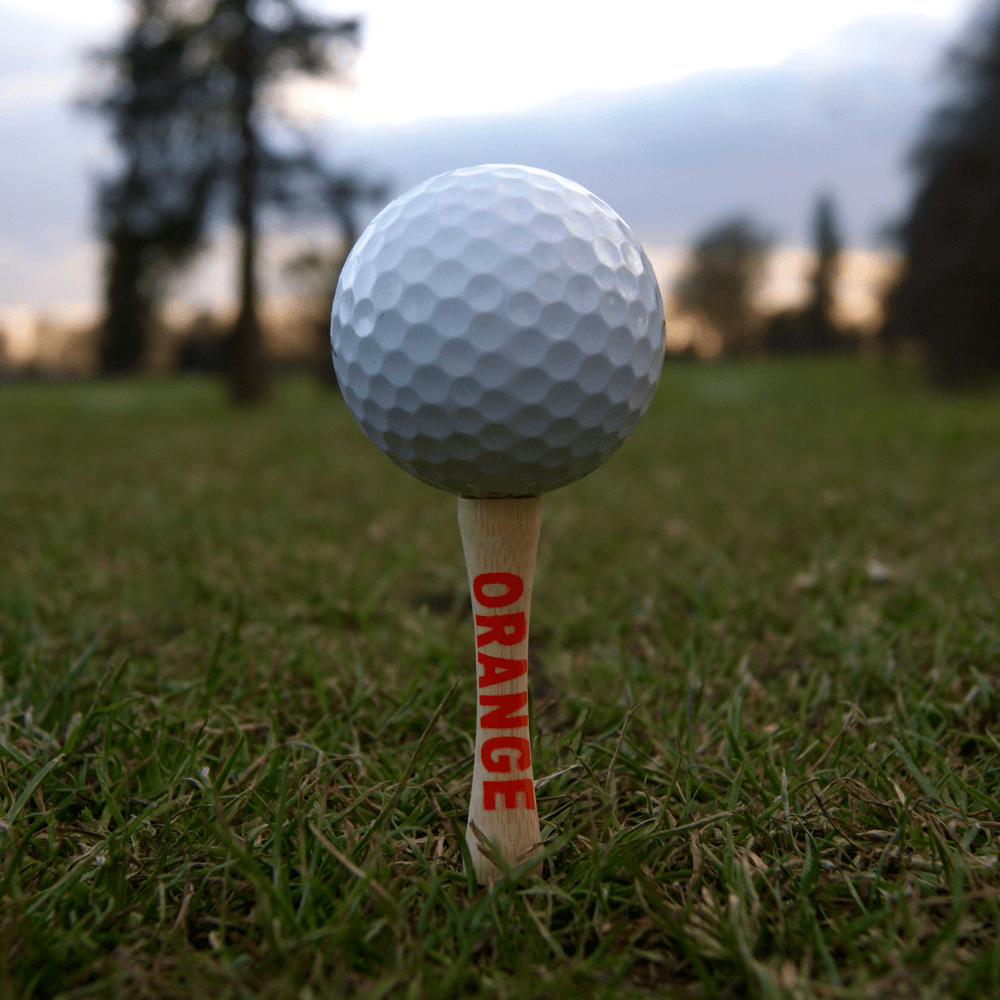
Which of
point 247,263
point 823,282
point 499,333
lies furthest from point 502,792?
point 823,282

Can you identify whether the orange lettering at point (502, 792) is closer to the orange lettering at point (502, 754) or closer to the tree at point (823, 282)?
the orange lettering at point (502, 754)

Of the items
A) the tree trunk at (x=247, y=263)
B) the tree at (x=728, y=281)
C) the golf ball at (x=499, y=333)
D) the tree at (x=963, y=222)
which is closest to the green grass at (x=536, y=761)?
the golf ball at (x=499, y=333)

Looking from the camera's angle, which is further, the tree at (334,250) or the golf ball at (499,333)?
the tree at (334,250)

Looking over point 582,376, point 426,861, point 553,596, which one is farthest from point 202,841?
point 553,596

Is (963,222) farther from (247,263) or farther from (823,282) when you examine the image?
(823,282)

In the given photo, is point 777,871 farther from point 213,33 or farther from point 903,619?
point 213,33

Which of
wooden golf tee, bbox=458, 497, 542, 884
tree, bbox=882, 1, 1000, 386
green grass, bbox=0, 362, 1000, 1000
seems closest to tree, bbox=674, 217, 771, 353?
tree, bbox=882, 1, 1000, 386
